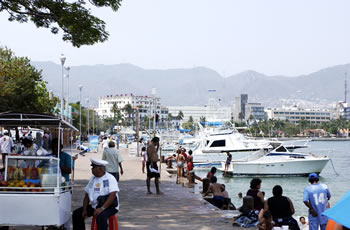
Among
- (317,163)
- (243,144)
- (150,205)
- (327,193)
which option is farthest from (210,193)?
(243,144)

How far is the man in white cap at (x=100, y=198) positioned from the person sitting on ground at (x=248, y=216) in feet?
12.1

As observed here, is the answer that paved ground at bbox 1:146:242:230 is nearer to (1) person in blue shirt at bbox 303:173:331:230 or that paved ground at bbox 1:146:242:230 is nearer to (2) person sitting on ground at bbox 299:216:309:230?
(1) person in blue shirt at bbox 303:173:331:230

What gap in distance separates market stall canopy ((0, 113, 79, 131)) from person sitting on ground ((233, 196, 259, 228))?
4022 millimetres

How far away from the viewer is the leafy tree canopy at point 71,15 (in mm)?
14133

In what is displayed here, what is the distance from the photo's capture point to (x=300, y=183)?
1239 inches

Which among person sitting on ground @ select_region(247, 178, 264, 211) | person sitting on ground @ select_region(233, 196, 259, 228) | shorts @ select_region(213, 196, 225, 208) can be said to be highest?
person sitting on ground @ select_region(247, 178, 264, 211)

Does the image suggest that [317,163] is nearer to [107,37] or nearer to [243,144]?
[243,144]

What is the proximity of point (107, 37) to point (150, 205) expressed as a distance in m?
5.07

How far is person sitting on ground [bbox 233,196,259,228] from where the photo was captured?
10180mm

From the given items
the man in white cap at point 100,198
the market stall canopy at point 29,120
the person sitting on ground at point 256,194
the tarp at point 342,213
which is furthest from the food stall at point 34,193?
the tarp at point 342,213

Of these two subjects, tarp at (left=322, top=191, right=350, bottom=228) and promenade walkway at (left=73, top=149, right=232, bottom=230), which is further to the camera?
promenade walkway at (left=73, top=149, right=232, bottom=230)

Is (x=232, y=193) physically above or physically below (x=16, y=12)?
below

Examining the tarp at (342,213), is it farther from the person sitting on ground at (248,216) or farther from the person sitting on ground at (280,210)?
Result: the person sitting on ground at (248,216)

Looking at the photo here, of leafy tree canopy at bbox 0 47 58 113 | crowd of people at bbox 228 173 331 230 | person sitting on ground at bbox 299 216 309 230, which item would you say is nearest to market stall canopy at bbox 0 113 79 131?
crowd of people at bbox 228 173 331 230
